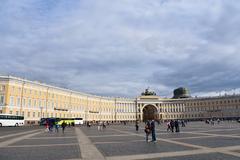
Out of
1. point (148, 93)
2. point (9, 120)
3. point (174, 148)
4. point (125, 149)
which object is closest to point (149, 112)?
point (148, 93)

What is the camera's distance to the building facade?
258 feet

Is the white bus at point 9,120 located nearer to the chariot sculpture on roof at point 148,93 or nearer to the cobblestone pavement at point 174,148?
the cobblestone pavement at point 174,148

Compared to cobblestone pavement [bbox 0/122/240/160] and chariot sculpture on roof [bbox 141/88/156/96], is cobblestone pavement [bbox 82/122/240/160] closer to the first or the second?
cobblestone pavement [bbox 0/122/240/160]

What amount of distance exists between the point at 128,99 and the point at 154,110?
2111 centimetres

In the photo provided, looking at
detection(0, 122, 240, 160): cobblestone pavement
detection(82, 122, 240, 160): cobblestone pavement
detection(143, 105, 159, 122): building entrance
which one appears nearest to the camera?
detection(82, 122, 240, 160): cobblestone pavement

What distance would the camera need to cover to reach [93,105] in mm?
129375

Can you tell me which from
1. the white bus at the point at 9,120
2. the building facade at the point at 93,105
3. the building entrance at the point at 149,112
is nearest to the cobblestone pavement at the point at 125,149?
the white bus at the point at 9,120

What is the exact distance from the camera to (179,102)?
560 ft

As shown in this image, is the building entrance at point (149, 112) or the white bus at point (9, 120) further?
the building entrance at point (149, 112)

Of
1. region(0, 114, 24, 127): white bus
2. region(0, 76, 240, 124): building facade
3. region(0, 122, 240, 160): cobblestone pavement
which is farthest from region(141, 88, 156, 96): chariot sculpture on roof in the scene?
region(0, 122, 240, 160): cobblestone pavement

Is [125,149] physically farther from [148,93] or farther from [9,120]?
[148,93]

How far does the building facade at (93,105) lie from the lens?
78.6m

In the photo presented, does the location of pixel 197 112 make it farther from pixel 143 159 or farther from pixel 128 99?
pixel 143 159

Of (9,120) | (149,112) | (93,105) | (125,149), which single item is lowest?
(125,149)
